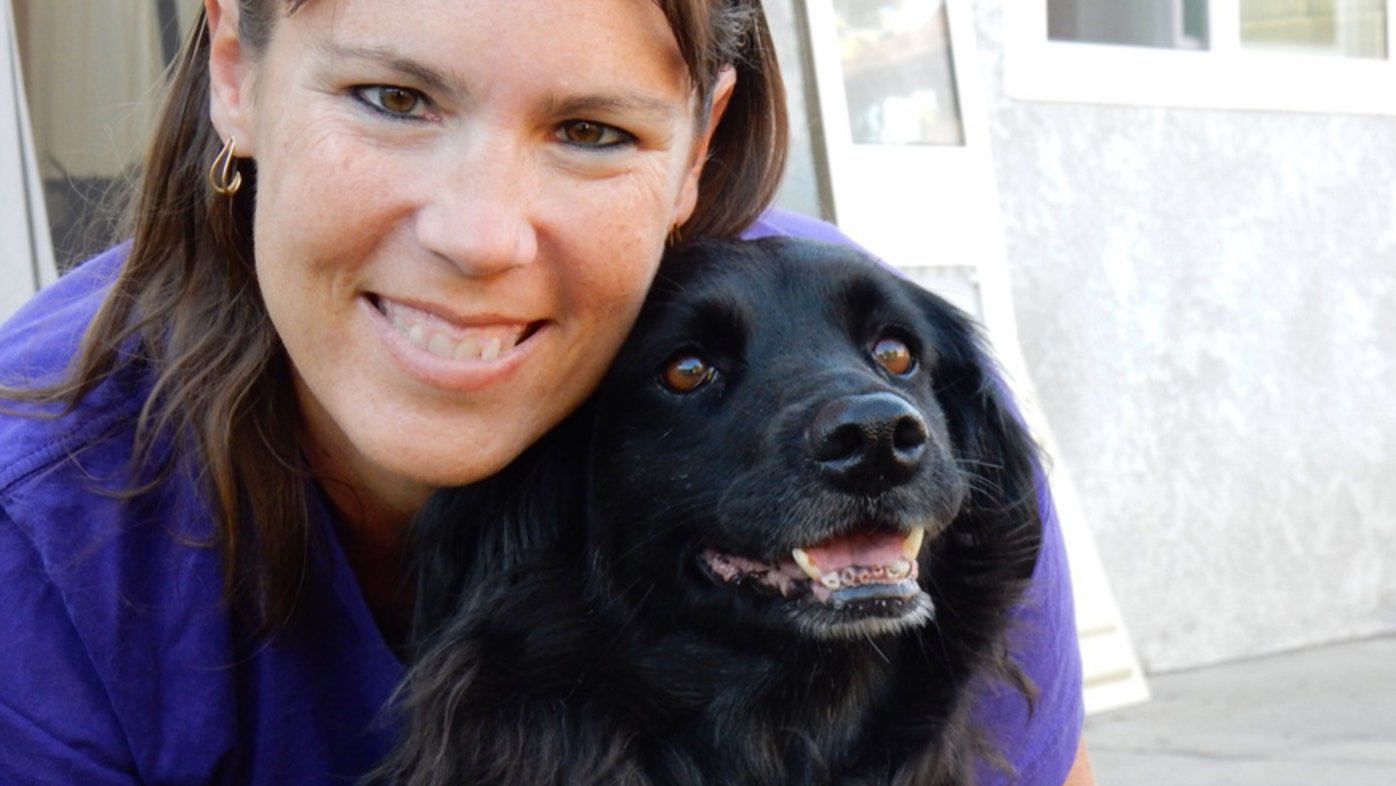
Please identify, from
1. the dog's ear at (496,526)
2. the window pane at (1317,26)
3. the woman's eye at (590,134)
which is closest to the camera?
the woman's eye at (590,134)

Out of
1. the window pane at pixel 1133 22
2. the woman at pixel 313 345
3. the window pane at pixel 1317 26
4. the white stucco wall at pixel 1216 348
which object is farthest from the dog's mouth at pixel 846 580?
the window pane at pixel 1317 26

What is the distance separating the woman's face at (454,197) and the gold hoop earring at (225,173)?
23 millimetres

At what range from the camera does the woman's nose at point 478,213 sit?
190 centimetres

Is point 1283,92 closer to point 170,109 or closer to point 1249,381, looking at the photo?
point 1249,381

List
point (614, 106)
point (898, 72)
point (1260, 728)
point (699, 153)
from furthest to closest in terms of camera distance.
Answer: point (1260, 728), point (898, 72), point (699, 153), point (614, 106)

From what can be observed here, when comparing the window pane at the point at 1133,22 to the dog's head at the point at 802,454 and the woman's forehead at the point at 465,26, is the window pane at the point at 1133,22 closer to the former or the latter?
the dog's head at the point at 802,454

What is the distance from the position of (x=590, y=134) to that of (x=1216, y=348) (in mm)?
4256

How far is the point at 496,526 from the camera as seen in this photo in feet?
7.41

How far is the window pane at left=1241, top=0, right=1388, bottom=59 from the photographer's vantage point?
627 cm

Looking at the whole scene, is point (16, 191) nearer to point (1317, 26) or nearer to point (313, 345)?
point (313, 345)

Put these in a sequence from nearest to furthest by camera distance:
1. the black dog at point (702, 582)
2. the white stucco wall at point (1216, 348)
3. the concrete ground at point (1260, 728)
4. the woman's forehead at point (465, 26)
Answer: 1. the woman's forehead at point (465, 26)
2. the black dog at point (702, 582)
3. the concrete ground at point (1260, 728)
4. the white stucco wall at point (1216, 348)

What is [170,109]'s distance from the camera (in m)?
2.30

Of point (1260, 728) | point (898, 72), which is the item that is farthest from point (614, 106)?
point (1260, 728)

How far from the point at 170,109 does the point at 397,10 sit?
542 mm
